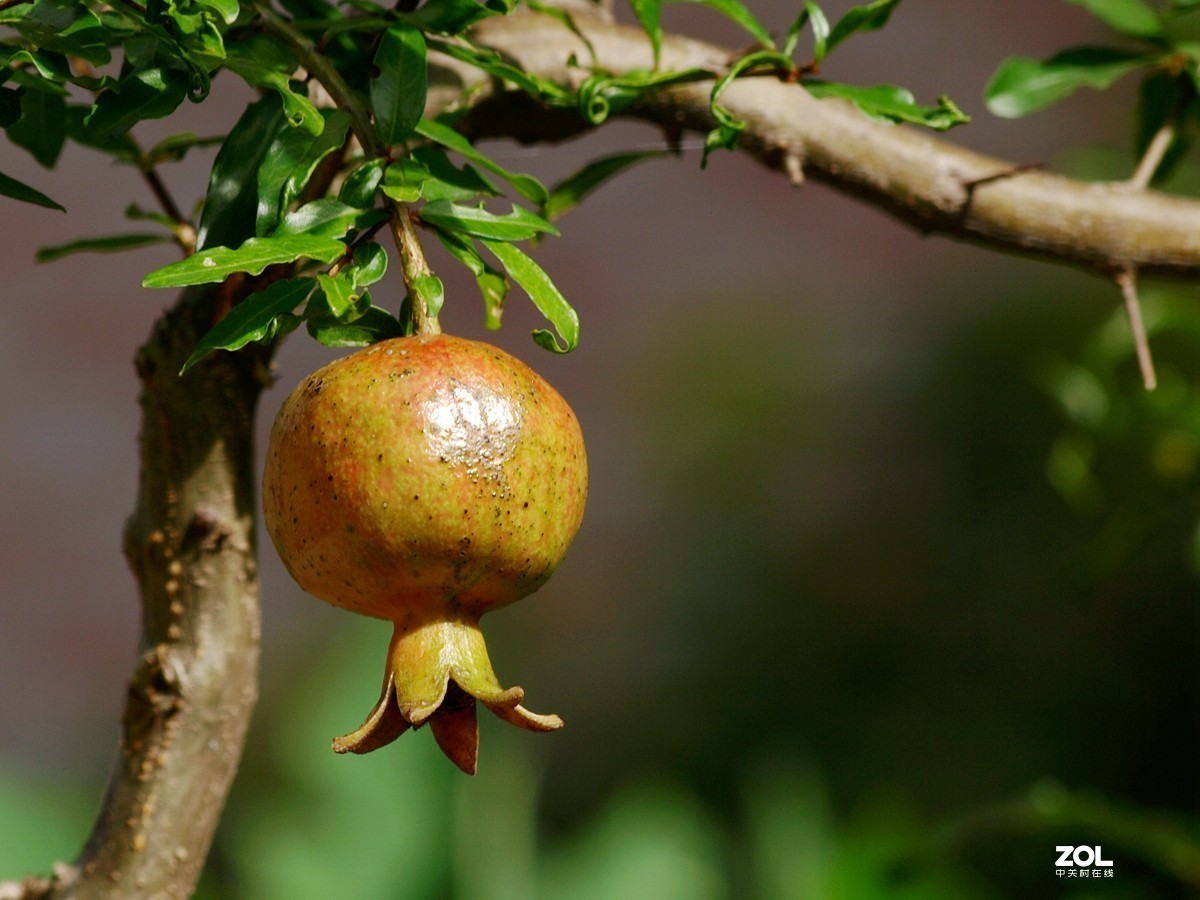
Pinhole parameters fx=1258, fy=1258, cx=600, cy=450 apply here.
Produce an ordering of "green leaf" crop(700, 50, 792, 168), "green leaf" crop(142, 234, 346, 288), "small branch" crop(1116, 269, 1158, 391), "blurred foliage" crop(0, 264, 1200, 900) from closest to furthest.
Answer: "green leaf" crop(142, 234, 346, 288) < "green leaf" crop(700, 50, 792, 168) < "small branch" crop(1116, 269, 1158, 391) < "blurred foliage" crop(0, 264, 1200, 900)

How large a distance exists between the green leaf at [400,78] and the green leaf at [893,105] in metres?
0.16

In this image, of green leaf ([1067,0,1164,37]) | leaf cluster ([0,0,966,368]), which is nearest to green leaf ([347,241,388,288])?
leaf cluster ([0,0,966,368])

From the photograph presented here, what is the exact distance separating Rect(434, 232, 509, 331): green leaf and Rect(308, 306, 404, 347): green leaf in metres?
0.03

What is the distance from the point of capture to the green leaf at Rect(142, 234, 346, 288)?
0.29 m

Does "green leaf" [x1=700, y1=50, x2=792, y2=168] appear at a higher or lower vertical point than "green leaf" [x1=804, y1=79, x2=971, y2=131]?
lower

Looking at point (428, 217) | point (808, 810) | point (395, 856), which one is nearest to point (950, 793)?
point (808, 810)

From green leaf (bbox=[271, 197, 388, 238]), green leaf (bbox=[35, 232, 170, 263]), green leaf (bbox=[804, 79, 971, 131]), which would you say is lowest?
green leaf (bbox=[271, 197, 388, 238])

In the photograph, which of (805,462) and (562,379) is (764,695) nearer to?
(805,462)

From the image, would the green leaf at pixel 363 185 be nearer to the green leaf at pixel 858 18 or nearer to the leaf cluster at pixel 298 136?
the leaf cluster at pixel 298 136

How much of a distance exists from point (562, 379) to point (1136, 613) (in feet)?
2.84

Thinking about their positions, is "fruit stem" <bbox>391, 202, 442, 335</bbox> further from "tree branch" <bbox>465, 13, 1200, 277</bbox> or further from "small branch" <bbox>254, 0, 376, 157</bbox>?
"tree branch" <bbox>465, 13, 1200, 277</bbox>

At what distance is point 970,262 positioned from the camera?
6.29 feet

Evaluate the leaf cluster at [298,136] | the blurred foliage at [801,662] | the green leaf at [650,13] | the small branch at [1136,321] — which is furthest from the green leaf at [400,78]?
the blurred foliage at [801,662]

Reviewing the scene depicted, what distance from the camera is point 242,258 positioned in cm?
30
